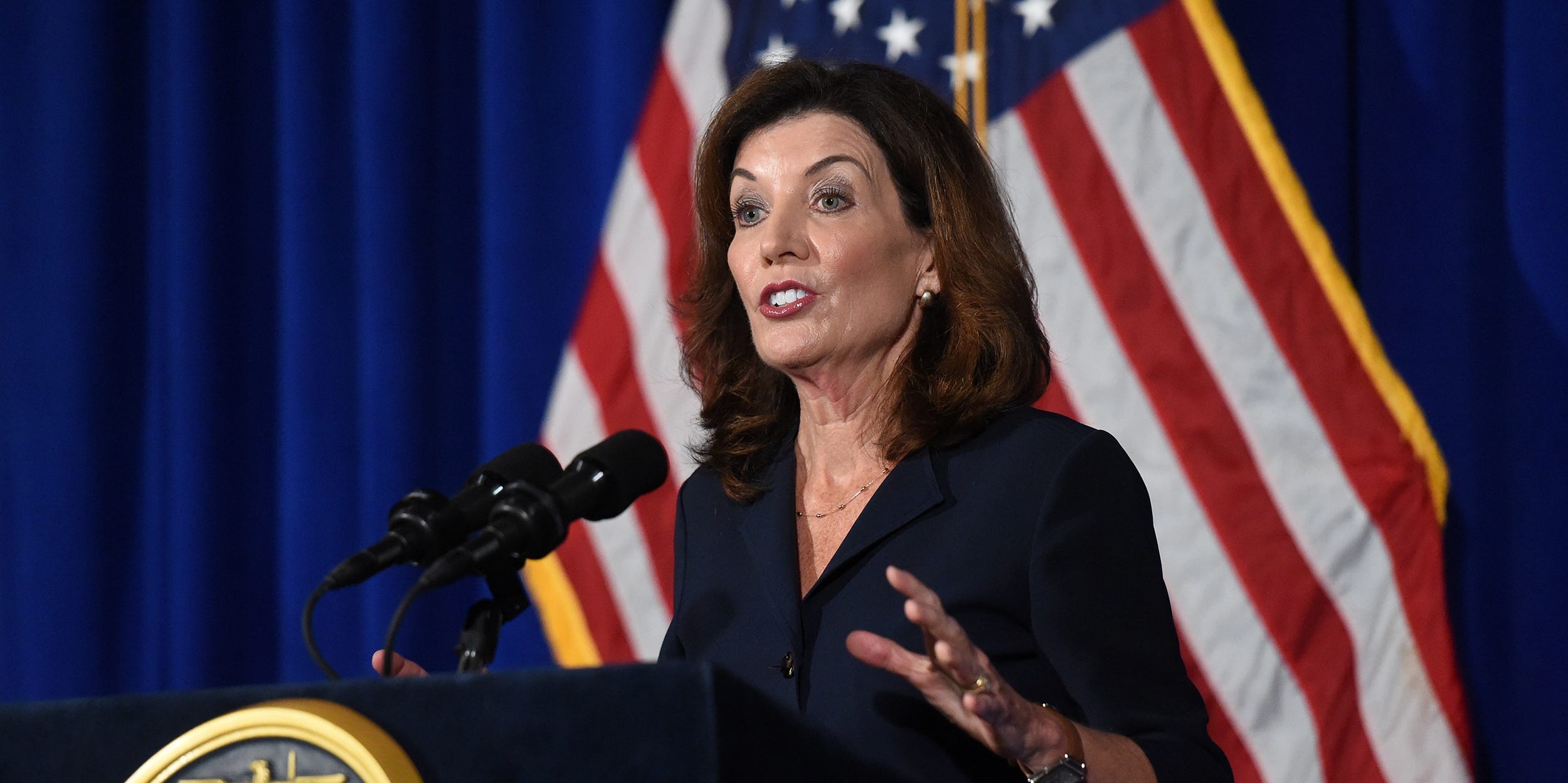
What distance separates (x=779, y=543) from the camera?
158 centimetres

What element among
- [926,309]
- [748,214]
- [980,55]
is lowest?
[926,309]

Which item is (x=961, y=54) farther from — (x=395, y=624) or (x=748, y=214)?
(x=395, y=624)

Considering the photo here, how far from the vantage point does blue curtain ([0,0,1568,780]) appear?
9.80 ft

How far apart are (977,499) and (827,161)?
490 millimetres

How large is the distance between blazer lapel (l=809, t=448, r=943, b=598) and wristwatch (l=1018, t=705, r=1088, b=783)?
1.23 feet

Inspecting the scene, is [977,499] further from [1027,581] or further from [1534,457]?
[1534,457]

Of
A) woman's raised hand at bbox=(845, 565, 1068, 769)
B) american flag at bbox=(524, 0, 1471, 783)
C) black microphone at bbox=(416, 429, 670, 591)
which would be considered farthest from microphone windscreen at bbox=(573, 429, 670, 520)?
american flag at bbox=(524, 0, 1471, 783)

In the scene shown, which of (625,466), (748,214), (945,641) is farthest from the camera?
(748,214)

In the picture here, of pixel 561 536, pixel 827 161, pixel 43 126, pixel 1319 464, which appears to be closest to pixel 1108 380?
pixel 1319 464

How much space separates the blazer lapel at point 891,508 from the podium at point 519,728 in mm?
652

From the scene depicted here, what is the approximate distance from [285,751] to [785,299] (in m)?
0.99

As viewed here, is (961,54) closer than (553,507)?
No

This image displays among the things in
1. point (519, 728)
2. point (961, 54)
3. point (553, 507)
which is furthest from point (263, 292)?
point (519, 728)

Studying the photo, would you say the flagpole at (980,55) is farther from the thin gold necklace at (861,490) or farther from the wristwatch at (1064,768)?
the wristwatch at (1064,768)
